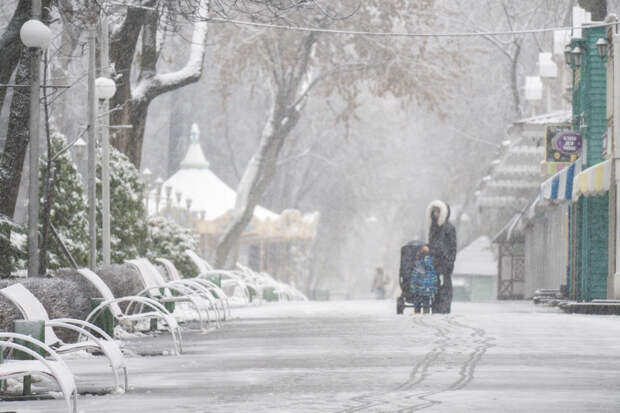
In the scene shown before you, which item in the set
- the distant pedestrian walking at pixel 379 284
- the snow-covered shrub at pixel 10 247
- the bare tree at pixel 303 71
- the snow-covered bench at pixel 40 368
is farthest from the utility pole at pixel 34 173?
the distant pedestrian walking at pixel 379 284

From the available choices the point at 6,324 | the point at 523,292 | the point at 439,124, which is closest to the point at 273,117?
the point at 523,292

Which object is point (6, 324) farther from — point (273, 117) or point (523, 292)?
point (523, 292)

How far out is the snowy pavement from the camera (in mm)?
11656

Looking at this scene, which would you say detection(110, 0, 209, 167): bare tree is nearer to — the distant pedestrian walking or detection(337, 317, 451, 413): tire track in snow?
detection(337, 317, 451, 413): tire track in snow

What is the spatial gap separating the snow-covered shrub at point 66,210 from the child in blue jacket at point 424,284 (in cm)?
545

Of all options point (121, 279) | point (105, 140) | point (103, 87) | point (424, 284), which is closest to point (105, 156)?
point (105, 140)

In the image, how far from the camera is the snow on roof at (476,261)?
8081 cm

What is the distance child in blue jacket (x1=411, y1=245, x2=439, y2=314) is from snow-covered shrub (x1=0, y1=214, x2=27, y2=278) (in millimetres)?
7409

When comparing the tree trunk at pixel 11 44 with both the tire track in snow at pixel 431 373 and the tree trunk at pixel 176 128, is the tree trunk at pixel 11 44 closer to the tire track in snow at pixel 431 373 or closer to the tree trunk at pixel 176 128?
the tire track in snow at pixel 431 373

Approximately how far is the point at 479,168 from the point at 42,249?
45093 millimetres

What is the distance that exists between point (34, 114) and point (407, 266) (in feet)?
33.4

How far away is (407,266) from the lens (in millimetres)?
27812

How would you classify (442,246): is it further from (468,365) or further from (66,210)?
(468,365)

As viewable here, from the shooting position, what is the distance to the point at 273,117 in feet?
157
